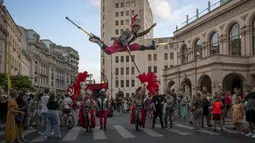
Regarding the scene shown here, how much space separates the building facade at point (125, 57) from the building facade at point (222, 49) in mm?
37324

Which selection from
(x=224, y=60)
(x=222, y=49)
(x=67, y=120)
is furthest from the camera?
Answer: (x=222, y=49)

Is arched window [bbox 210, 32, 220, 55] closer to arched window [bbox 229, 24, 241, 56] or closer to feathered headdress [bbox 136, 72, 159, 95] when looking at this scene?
arched window [bbox 229, 24, 241, 56]

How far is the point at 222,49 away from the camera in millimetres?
38125

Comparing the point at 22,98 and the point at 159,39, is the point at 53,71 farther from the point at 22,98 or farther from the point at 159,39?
the point at 22,98

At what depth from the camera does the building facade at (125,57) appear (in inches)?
3246

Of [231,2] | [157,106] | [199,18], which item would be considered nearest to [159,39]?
[199,18]

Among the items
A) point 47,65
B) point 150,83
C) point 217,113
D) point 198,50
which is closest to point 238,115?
point 217,113

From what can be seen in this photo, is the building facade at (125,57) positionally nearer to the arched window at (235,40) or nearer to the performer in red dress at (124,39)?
the arched window at (235,40)

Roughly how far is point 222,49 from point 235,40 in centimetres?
220

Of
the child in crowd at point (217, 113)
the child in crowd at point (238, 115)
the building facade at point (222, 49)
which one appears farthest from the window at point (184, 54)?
the child in crowd at point (238, 115)

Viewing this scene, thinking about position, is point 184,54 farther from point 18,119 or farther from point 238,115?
point 18,119

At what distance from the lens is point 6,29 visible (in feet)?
148

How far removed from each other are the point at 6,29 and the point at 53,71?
237 ft

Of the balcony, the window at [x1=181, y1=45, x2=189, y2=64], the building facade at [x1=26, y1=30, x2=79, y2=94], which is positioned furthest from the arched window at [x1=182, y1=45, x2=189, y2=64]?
the building facade at [x1=26, y1=30, x2=79, y2=94]
